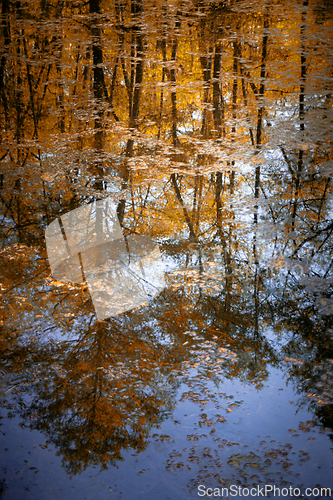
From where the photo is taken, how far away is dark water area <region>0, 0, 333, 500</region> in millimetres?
1894

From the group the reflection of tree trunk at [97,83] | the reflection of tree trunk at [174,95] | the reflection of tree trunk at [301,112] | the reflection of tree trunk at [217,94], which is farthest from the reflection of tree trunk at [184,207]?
the reflection of tree trunk at [217,94]

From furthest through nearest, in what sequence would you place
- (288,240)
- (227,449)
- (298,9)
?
(298,9)
(288,240)
(227,449)

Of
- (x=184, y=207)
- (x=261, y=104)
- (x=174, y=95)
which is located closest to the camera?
(x=184, y=207)

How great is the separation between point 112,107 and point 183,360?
565 cm

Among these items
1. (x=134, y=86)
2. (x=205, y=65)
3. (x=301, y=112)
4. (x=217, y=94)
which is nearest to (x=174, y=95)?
(x=217, y=94)

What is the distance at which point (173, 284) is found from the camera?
124 inches

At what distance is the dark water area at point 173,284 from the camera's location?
6.21 feet

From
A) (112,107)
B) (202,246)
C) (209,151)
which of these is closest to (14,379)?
(202,246)

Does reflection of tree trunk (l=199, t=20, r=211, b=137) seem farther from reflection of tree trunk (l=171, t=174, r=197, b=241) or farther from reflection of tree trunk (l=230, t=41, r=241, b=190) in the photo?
reflection of tree trunk (l=171, t=174, r=197, b=241)

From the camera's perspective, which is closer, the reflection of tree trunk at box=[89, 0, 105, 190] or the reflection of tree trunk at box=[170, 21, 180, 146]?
the reflection of tree trunk at box=[89, 0, 105, 190]

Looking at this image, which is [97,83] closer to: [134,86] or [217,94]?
[134,86]

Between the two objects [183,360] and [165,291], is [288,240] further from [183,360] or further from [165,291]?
[183,360]

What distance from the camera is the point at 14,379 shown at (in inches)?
92.1

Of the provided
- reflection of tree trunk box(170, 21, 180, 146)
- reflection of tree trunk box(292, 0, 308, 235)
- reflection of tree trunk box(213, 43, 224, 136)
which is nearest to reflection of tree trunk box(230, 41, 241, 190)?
reflection of tree trunk box(213, 43, 224, 136)
